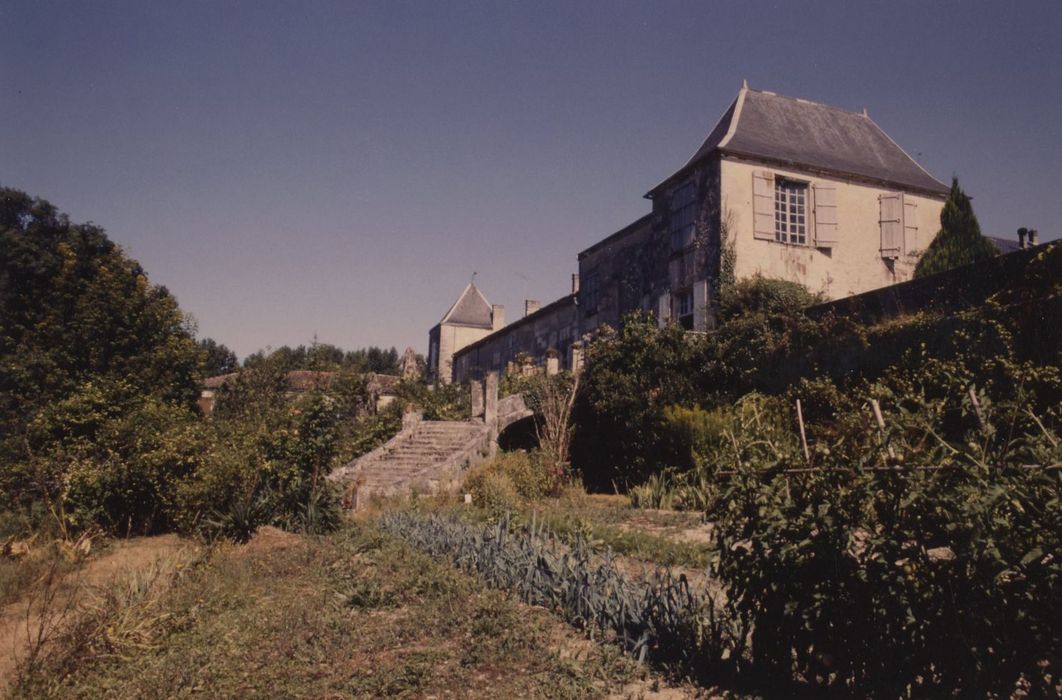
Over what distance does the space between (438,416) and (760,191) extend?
32.5 feet

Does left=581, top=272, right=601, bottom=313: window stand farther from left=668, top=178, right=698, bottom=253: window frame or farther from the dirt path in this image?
the dirt path

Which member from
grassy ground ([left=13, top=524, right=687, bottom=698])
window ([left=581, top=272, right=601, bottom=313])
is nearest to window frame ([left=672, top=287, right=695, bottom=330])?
window ([left=581, top=272, right=601, bottom=313])

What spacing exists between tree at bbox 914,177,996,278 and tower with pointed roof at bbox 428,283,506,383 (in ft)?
85.0

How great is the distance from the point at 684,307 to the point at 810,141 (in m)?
5.46

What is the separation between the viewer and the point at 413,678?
13.4ft

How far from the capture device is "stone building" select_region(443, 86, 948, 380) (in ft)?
54.1

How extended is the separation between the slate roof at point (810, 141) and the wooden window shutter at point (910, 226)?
2.28 feet

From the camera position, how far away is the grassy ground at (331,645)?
4031 millimetres

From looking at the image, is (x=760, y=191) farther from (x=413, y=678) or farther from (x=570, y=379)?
(x=413, y=678)

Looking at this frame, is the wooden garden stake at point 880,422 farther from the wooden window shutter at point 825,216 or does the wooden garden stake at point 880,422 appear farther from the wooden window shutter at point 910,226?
Result: the wooden window shutter at point 910,226

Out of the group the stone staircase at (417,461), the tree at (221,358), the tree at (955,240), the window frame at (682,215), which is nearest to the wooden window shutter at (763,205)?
the window frame at (682,215)

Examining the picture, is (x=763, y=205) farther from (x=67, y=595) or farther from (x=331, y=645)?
(x=67, y=595)

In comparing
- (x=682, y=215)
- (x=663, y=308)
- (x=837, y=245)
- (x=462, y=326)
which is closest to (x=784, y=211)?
(x=837, y=245)

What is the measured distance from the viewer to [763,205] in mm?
16672
